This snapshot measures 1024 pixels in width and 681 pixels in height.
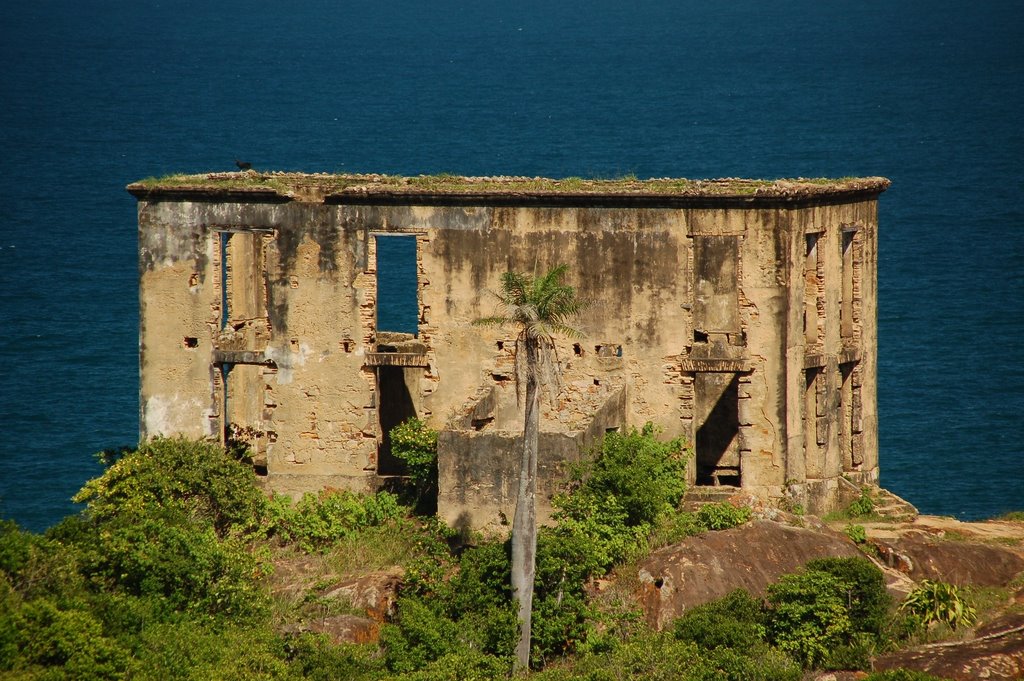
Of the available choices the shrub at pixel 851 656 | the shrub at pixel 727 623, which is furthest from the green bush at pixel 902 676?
the shrub at pixel 727 623

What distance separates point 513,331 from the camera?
1497 inches

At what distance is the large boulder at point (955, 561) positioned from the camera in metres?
35.2

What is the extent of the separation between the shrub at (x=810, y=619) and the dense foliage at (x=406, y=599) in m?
0.03

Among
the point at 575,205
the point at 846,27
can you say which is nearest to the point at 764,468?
Result: the point at 575,205

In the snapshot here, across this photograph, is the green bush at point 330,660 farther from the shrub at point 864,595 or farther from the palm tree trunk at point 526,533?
the shrub at point 864,595

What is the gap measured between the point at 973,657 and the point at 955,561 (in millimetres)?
4302

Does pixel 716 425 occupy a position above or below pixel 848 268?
below

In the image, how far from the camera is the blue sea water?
211 ft

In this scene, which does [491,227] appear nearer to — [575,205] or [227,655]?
[575,205]

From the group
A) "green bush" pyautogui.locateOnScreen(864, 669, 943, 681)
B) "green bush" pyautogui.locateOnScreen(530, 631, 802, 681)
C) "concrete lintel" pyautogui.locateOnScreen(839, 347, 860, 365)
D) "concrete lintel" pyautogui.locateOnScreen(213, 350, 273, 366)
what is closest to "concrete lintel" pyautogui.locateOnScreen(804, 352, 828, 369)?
"concrete lintel" pyautogui.locateOnScreen(839, 347, 860, 365)

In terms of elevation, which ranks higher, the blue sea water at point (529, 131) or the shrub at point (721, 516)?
the blue sea water at point (529, 131)

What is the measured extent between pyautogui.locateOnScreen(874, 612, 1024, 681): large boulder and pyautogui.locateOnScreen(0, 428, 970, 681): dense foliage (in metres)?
0.63

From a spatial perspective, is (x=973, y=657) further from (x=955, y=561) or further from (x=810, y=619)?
(x=955, y=561)

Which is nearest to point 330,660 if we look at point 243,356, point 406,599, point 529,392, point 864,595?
point 406,599
